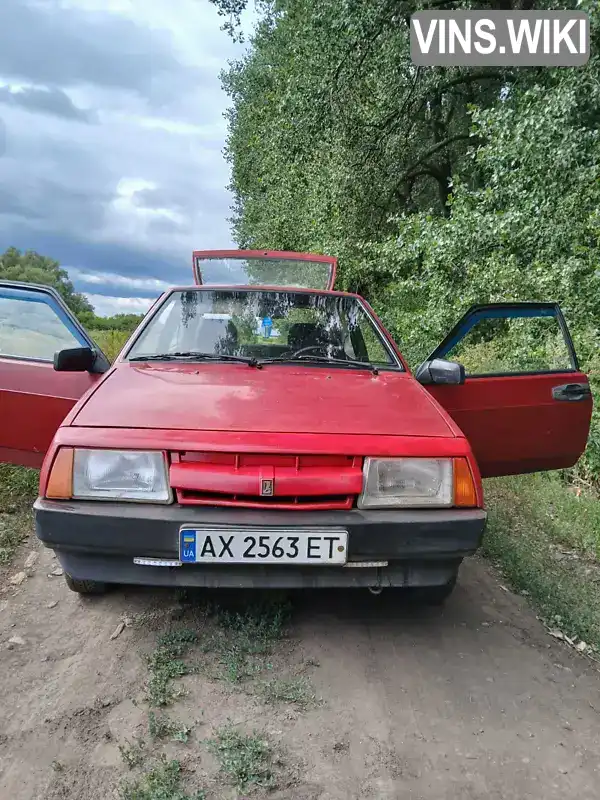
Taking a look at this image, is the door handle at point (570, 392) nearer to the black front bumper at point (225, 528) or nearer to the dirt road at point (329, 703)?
the dirt road at point (329, 703)

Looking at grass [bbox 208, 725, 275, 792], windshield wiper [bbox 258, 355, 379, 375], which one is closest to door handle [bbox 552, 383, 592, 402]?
windshield wiper [bbox 258, 355, 379, 375]

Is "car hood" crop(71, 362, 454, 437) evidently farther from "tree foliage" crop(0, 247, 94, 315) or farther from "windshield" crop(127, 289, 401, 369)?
"tree foliage" crop(0, 247, 94, 315)

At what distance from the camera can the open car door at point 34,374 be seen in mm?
3480

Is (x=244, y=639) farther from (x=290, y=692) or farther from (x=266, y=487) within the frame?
(x=266, y=487)

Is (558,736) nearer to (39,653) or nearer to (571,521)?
(39,653)

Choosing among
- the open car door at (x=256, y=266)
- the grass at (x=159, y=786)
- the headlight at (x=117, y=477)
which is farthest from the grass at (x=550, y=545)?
the open car door at (x=256, y=266)

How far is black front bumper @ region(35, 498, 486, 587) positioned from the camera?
2.41 metres

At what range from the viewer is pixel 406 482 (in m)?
2.55

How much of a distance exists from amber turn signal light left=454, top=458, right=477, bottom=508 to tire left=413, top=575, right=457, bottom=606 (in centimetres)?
63

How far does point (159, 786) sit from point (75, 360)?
2206 millimetres

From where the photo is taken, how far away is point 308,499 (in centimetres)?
251

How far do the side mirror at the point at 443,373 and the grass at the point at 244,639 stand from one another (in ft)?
4.92

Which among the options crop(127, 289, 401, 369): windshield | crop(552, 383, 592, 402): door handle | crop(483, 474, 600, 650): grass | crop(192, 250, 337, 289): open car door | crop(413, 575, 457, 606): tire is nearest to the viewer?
crop(413, 575, 457, 606): tire

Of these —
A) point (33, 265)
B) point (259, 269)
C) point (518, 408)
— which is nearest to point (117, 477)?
point (518, 408)
